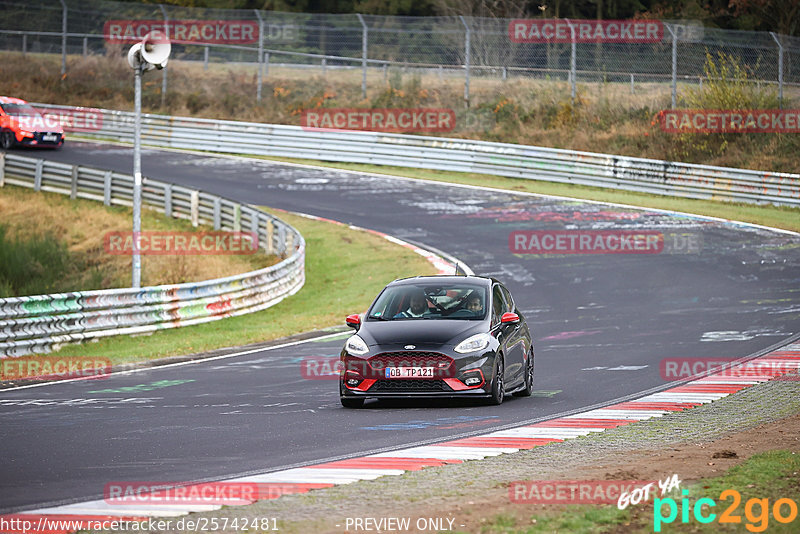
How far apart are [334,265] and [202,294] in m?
6.90

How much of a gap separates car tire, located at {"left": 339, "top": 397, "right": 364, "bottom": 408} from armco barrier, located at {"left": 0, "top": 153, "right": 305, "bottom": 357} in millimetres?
7532

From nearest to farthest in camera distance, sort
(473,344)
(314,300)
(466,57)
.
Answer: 1. (473,344)
2. (314,300)
3. (466,57)

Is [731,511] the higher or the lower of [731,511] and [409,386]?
the higher

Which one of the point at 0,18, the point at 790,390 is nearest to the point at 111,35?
the point at 0,18

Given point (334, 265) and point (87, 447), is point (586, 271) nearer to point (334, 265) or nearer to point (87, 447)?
point (334, 265)

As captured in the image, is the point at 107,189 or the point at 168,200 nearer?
the point at 168,200

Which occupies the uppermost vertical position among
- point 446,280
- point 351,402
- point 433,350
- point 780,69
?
point 780,69

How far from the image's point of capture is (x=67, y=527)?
6.86 metres

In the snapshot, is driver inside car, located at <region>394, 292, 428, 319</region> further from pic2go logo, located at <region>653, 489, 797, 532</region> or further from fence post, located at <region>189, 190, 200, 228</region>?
→ fence post, located at <region>189, 190, 200, 228</region>

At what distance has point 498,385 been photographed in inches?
497

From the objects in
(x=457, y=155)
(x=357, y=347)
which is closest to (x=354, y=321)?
(x=357, y=347)
